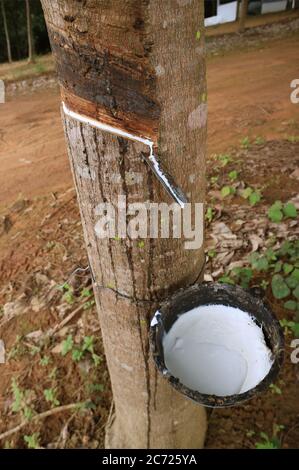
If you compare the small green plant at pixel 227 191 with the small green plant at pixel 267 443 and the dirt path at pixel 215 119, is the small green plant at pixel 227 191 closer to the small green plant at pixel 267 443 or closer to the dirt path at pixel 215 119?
the dirt path at pixel 215 119

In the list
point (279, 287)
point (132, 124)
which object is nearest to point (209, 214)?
point (279, 287)

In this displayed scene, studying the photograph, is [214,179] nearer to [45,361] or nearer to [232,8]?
[45,361]

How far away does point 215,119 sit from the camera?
278 inches

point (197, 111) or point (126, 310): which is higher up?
point (197, 111)

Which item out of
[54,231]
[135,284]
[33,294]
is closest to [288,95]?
[54,231]

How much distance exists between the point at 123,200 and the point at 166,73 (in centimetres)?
40

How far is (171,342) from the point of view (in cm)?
151

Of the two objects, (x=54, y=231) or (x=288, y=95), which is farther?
(x=288, y=95)

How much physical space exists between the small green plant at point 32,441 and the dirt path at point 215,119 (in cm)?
350

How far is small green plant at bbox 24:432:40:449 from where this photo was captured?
268 cm

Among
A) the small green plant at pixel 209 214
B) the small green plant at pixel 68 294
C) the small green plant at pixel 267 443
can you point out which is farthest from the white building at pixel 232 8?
the small green plant at pixel 267 443

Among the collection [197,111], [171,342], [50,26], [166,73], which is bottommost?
[171,342]
